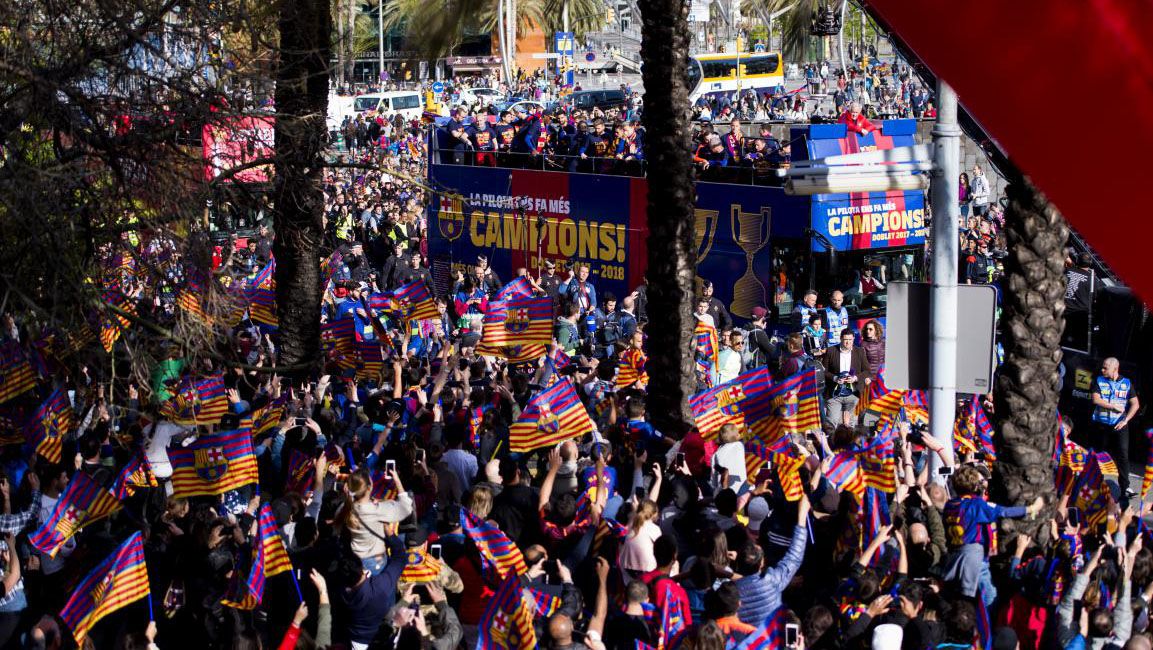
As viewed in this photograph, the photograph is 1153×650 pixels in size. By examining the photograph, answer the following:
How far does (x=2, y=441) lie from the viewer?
34.6 ft

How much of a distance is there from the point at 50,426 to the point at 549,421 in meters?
3.94

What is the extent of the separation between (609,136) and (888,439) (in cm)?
1561

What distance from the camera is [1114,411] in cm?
1303

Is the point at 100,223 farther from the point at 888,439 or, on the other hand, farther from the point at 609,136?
the point at 609,136

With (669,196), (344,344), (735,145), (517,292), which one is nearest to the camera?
(669,196)

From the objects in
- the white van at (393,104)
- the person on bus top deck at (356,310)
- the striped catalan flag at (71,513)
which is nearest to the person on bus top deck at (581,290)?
the person on bus top deck at (356,310)

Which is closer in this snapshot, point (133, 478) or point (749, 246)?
point (133, 478)

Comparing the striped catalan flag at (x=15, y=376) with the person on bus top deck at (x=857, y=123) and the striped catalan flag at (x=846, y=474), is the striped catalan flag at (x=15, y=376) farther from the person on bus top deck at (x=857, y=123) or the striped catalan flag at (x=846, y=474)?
the person on bus top deck at (x=857, y=123)

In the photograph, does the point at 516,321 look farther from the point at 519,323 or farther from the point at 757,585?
the point at 757,585

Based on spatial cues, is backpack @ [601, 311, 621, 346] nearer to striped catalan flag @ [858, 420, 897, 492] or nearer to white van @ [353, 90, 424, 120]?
striped catalan flag @ [858, 420, 897, 492]

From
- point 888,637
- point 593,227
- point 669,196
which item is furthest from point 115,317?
point 593,227

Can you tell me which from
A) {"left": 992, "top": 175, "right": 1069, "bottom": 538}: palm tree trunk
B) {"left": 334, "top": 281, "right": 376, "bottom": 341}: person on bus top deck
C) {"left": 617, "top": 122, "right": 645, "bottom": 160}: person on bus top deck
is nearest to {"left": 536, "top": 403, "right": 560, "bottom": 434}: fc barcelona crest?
{"left": 992, "top": 175, "right": 1069, "bottom": 538}: palm tree trunk

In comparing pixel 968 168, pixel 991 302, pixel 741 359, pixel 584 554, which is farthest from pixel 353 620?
pixel 968 168

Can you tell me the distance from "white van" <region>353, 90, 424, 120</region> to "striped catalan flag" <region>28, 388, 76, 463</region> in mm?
40218
